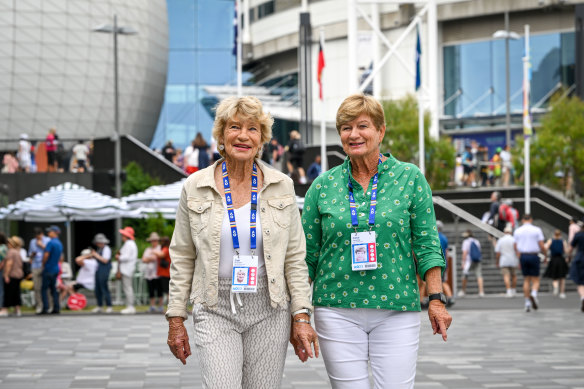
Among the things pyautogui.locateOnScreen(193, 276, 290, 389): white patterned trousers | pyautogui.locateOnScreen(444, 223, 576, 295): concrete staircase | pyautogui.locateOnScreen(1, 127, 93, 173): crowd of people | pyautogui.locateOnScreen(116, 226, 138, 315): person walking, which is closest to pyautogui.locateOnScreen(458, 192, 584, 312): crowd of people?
pyautogui.locateOnScreen(444, 223, 576, 295): concrete staircase

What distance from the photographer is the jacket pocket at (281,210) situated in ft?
17.5

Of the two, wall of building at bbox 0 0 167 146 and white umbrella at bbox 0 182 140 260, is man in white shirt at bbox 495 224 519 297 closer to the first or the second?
white umbrella at bbox 0 182 140 260

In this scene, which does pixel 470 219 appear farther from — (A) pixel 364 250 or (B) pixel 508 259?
(A) pixel 364 250

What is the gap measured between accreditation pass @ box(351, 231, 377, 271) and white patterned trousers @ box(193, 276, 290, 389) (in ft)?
1.30

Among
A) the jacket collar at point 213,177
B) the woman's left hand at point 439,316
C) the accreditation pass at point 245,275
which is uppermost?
the jacket collar at point 213,177

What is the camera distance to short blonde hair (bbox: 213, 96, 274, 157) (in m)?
5.35

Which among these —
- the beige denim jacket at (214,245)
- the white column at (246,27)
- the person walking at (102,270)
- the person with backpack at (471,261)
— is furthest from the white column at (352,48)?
the beige denim jacket at (214,245)

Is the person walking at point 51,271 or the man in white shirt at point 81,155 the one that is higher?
the man in white shirt at point 81,155

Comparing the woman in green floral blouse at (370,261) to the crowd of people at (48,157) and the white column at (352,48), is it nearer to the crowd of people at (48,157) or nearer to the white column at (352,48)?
the crowd of people at (48,157)

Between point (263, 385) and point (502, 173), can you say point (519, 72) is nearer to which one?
point (502, 173)

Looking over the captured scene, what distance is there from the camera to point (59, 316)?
2170 centimetres

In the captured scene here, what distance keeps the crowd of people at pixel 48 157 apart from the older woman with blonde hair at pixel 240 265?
32.7m

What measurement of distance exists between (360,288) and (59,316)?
1706cm

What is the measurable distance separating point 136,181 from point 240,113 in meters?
31.8
